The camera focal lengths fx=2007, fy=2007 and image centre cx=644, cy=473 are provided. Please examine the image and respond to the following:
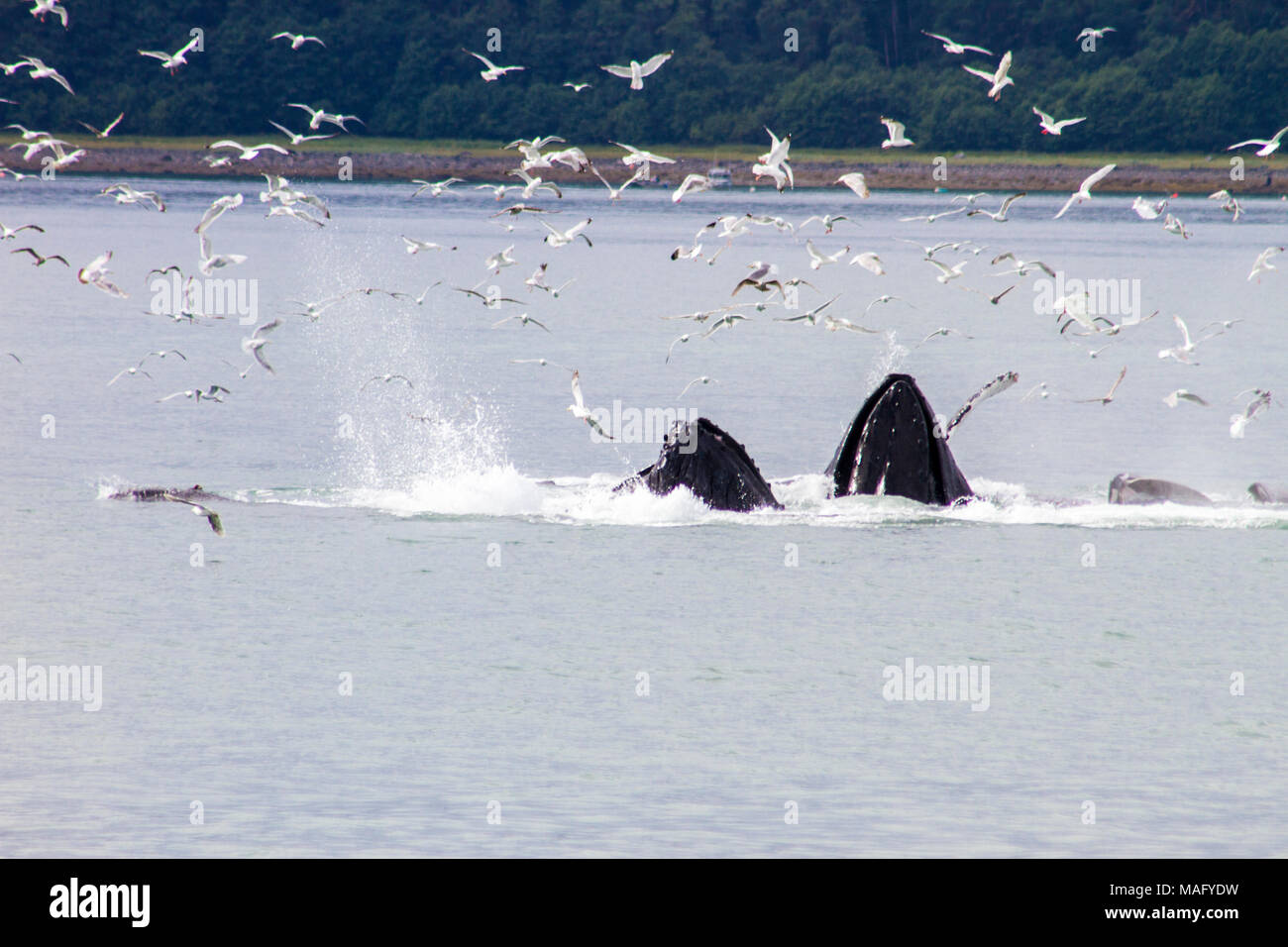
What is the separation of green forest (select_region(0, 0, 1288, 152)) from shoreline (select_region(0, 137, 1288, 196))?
10.0 feet

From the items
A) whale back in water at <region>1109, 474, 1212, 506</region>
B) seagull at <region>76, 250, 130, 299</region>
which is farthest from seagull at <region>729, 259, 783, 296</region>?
seagull at <region>76, 250, 130, 299</region>

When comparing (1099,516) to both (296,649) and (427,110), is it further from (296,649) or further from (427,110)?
(427,110)

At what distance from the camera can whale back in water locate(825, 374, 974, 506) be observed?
2212 centimetres

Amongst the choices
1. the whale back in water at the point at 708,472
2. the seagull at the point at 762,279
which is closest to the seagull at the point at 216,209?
the seagull at the point at 762,279

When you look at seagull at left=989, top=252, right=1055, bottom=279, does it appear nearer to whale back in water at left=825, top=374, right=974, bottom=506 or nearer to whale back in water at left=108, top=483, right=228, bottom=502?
whale back in water at left=825, top=374, right=974, bottom=506

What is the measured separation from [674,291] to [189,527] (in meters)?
56.9

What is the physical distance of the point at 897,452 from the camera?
23.0 m

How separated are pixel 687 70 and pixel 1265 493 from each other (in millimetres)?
149278

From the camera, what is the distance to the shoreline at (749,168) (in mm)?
150500

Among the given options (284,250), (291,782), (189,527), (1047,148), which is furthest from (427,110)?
(291,782)

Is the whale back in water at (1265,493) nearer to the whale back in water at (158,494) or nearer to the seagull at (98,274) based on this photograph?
the whale back in water at (158,494)

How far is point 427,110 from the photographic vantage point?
168 m

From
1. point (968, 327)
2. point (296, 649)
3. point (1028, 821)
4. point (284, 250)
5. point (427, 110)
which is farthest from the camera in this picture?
point (427, 110)

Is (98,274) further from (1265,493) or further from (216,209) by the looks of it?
(1265,493)
